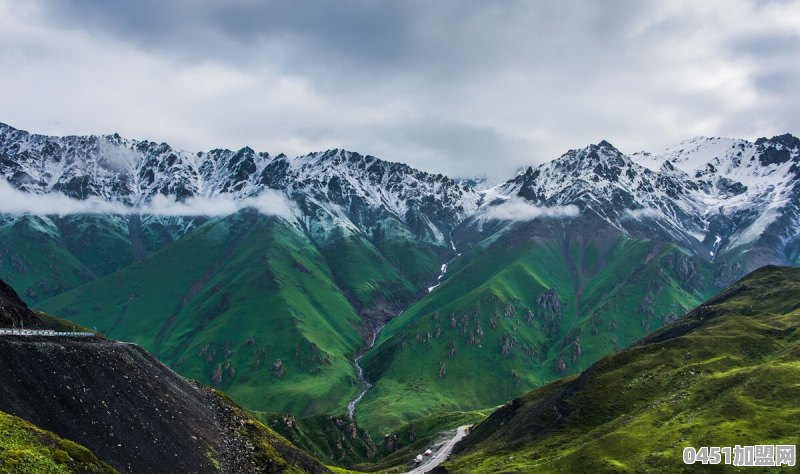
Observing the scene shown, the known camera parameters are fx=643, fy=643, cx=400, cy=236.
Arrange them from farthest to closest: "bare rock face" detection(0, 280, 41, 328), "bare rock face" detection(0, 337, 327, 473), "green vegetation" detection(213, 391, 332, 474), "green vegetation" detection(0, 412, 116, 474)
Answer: "green vegetation" detection(213, 391, 332, 474)
"bare rock face" detection(0, 280, 41, 328)
"bare rock face" detection(0, 337, 327, 473)
"green vegetation" detection(0, 412, 116, 474)

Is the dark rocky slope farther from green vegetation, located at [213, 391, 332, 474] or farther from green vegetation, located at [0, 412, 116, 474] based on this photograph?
green vegetation, located at [0, 412, 116, 474]

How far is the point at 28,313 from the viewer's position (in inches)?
6156

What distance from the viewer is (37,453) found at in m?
84.4

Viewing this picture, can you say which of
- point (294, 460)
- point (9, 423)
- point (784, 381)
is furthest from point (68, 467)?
point (784, 381)

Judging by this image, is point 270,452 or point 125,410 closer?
point 125,410

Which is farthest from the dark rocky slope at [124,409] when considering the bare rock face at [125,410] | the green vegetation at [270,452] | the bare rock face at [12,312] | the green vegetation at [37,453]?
the green vegetation at [37,453]

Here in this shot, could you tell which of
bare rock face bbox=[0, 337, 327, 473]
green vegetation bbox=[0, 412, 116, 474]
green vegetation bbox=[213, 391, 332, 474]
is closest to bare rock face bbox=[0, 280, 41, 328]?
bare rock face bbox=[0, 337, 327, 473]

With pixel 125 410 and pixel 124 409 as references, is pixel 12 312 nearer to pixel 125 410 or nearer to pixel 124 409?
pixel 124 409

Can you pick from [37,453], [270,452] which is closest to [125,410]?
[37,453]

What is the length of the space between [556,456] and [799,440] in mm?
62232

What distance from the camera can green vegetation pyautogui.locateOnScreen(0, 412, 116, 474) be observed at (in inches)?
3172

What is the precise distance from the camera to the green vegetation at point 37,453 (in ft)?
264

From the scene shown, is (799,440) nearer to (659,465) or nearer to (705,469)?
(705,469)

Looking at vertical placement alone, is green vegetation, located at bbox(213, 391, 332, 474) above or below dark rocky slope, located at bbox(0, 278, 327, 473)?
below
